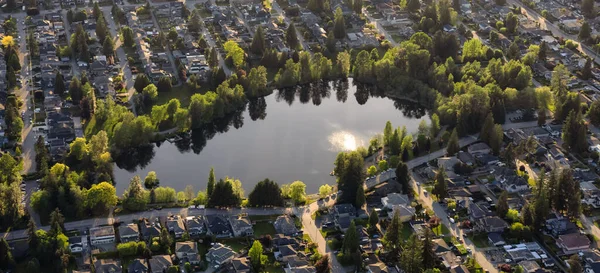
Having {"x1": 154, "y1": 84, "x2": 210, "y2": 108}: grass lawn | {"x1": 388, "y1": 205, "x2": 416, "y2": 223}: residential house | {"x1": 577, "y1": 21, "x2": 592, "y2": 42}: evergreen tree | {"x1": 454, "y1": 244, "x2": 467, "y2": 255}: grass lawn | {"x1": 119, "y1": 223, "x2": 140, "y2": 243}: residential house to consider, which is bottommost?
{"x1": 577, "y1": 21, "x2": 592, "y2": 42}: evergreen tree

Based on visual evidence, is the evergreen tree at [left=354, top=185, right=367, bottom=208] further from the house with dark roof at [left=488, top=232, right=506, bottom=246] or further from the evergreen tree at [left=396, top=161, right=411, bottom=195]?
the house with dark roof at [left=488, top=232, right=506, bottom=246]

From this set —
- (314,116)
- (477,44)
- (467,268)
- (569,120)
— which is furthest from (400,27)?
(467,268)

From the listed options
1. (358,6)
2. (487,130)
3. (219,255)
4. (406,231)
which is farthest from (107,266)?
(358,6)

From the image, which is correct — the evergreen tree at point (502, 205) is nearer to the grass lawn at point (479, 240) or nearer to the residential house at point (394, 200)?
the grass lawn at point (479, 240)

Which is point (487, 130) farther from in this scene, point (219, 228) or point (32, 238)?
point (32, 238)

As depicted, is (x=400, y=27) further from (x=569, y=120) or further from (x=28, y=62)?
(x=28, y=62)

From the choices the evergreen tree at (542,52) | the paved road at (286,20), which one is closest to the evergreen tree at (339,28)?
the paved road at (286,20)

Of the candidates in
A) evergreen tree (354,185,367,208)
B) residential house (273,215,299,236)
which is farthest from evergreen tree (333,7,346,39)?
residential house (273,215,299,236)
